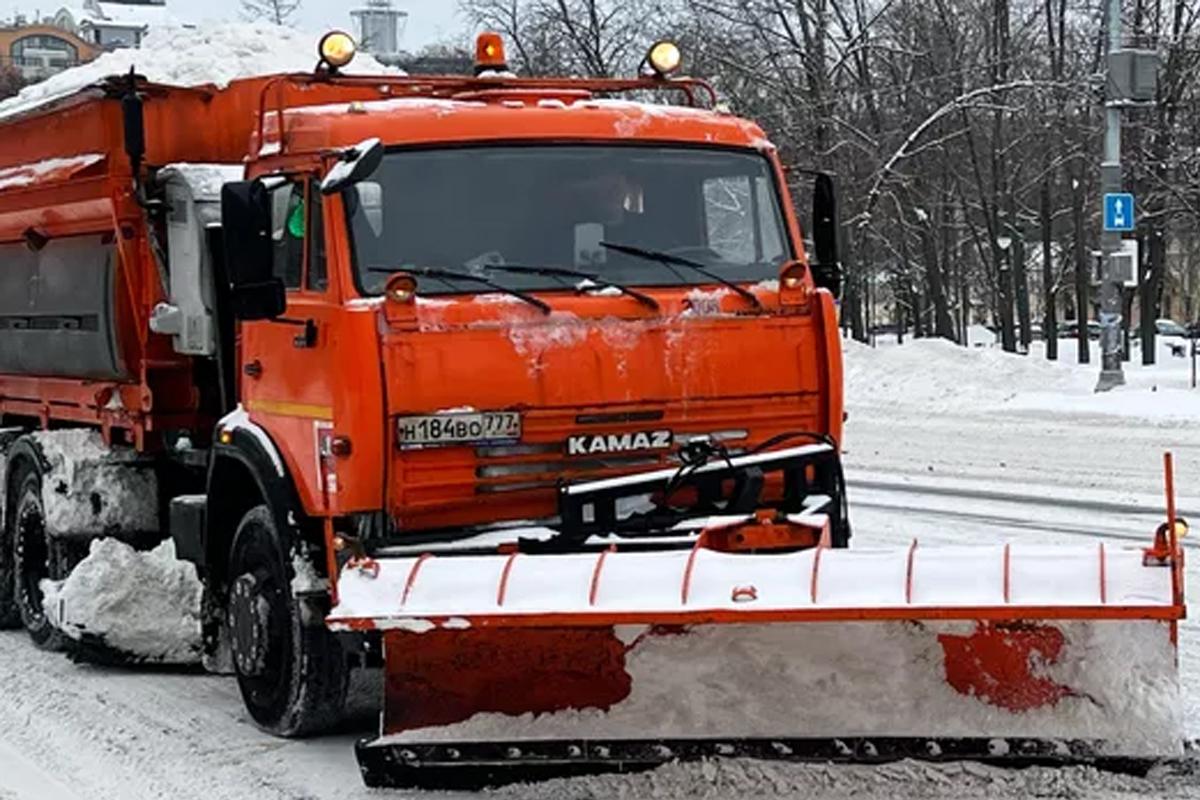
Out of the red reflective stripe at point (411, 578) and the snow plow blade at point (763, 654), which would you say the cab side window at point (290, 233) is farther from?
the red reflective stripe at point (411, 578)

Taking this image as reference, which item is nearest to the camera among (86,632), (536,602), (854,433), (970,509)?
(536,602)

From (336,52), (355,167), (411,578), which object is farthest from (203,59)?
(411,578)

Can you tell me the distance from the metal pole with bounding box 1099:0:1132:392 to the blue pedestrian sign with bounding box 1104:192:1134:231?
46 centimetres

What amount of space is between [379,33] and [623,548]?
30982 millimetres

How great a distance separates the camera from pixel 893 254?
53344 mm

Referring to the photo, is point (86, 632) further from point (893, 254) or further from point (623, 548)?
point (893, 254)

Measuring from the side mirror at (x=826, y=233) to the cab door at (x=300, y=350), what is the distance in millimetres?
2143

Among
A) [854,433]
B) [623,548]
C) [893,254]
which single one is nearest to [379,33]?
[854,433]

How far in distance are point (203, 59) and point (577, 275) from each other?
358 centimetres

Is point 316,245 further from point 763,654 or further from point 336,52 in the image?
point 763,654

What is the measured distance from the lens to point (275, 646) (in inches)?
290

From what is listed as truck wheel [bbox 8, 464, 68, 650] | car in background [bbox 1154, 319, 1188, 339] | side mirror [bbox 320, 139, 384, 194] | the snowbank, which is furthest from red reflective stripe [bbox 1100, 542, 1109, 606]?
car in background [bbox 1154, 319, 1188, 339]

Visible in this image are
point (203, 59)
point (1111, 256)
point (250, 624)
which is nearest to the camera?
point (250, 624)

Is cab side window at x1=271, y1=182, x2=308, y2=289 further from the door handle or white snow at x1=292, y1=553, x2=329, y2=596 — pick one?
white snow at x1=292, y1=553, x2=329, y2=596
